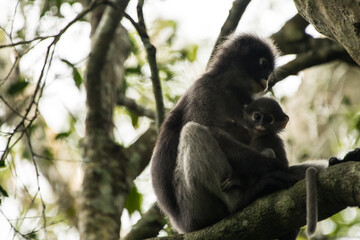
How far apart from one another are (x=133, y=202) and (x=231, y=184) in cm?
235

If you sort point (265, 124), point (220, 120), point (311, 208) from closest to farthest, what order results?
point (311, 208), point (220, 120), point (265, 124)

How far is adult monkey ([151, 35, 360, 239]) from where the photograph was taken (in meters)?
4.27

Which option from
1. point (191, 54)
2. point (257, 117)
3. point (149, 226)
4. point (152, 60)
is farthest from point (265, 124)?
point (191, 54)

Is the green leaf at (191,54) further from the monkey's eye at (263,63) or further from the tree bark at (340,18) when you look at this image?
the tree bark at (340,18)

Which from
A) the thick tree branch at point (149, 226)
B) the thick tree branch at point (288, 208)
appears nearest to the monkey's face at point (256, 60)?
the thick tree branch at point (149, 226)

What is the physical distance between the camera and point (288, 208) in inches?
134

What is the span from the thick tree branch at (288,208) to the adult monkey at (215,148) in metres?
0.26

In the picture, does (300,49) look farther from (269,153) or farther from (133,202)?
(133,202)

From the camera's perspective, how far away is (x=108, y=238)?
4.97m

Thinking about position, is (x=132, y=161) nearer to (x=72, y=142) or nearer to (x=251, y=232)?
(x=251, y=232)

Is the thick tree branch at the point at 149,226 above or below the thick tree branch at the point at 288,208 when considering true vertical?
above

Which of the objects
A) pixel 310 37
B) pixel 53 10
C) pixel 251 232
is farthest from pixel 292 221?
pixel 53 10

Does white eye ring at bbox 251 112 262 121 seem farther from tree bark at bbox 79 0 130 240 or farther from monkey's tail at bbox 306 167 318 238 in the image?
monkey's tail at bbox 306 167 318 238

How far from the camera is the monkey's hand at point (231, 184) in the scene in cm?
429
